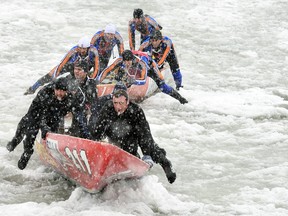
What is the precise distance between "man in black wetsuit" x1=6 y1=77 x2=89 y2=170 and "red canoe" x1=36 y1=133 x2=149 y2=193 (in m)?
0.30

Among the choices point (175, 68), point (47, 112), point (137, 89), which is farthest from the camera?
point (175, 68)

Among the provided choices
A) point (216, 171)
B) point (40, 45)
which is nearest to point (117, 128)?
point (216, 171)

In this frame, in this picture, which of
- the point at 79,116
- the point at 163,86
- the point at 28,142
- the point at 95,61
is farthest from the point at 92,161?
the point at 163,86

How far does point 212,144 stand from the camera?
33.4ft

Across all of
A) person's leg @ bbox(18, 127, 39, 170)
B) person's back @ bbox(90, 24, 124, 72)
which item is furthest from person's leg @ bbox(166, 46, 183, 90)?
person's leg @ bbox(18, 127, 39, 170)

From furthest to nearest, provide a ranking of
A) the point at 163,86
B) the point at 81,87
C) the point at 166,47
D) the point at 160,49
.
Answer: the point at 160,49, the point at 166,47, the point at 163,86, the point at 81,87

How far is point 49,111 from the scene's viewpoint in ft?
25.2

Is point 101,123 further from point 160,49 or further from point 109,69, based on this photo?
point 160,49

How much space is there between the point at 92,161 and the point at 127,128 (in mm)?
762

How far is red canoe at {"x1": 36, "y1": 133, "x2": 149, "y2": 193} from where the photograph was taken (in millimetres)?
6336

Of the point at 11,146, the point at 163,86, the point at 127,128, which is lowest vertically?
the point at 163,86

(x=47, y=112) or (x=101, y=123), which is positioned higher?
(x=101, y=123)

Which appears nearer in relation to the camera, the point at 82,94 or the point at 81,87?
the point at 82,94

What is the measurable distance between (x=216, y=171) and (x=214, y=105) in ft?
11.7
